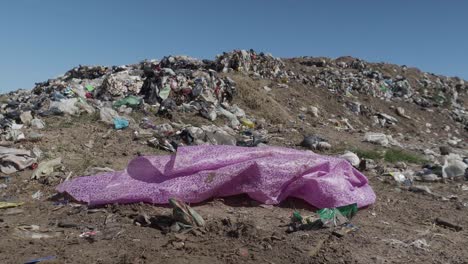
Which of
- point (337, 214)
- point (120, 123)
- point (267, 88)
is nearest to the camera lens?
point (337, 214)

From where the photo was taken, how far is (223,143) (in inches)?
225

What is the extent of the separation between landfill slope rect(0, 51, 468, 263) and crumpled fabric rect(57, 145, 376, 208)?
0.34 feet

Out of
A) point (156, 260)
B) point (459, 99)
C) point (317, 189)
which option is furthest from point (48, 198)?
point (459, 99)

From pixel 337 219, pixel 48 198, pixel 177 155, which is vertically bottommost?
pixel 48 198

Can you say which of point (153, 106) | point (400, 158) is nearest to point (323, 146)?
point (400, 158)

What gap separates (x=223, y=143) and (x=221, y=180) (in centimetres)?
225

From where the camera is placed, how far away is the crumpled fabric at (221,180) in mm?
3391

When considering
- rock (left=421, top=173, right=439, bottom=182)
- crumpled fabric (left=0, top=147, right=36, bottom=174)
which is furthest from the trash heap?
rock (left=421, top=173, right=439, bottom=182)

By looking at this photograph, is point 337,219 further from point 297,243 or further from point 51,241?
point 51,241

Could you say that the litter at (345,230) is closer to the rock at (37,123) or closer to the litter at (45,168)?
the litter at (45,168)

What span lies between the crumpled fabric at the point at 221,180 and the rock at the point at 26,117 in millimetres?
2393

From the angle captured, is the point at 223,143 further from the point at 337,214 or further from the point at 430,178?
the point at 337,214

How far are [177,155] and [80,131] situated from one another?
241 centimetres

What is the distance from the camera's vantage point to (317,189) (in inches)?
138
